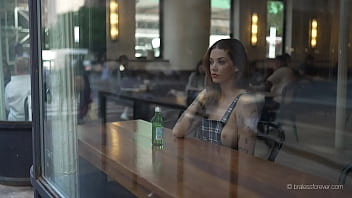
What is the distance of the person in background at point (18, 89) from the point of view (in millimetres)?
3598

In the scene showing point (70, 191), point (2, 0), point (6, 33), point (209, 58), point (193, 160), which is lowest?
point (70, 191)

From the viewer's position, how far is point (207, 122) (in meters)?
2.20

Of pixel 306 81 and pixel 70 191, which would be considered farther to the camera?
pixel 306 81

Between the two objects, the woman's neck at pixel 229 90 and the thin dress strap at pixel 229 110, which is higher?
the woman's neck at pixel 229 90

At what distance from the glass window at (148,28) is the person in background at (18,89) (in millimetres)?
5521

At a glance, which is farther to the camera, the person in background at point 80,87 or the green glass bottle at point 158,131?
the person in background at point 80,87

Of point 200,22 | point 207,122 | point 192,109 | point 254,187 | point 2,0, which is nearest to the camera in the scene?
point 254,187

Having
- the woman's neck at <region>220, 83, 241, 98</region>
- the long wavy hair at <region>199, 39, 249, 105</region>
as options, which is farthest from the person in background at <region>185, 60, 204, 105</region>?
the woman's neck at <region>220, 83, 241, 98</region>

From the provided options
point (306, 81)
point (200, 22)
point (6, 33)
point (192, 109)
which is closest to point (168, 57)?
point (200, 22)

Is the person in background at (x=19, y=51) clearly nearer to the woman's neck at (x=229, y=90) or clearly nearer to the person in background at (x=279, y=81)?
the woman's neck at (x=229, y=90)

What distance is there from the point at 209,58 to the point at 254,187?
1.08 m

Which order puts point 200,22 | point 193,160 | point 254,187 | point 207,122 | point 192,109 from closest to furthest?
point 254,187
point 193,160
point 207,122
point 192,109
point 200,22

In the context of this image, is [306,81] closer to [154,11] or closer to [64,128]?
[154,11]

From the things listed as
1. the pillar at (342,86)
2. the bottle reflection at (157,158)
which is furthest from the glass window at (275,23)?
the bottle reflection at (157,158)
